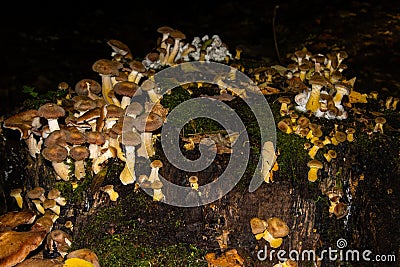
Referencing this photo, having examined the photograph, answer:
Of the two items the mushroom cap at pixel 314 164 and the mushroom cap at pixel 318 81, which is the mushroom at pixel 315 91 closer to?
the mushroom cap at pixel 318 81

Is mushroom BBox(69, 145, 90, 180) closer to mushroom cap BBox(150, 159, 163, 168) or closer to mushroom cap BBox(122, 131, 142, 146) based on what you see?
mushroom cap BBox(122, 131, 142, 146)

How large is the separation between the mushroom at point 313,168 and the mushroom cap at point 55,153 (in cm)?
207

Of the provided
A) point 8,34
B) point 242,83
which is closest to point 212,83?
point 242,83

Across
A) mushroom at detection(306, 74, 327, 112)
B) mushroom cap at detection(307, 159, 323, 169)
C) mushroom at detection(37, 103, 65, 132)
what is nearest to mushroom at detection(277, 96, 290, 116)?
mushroom at detection(306, 74, 327, 112)

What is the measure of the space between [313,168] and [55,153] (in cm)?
221

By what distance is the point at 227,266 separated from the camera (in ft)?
10.3

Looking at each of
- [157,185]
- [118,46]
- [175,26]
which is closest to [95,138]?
[157,185]

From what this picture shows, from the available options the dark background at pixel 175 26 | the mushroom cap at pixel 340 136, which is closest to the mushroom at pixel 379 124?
the mushroom cap at pixel 340 136

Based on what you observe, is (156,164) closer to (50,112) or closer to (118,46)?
(50,112)

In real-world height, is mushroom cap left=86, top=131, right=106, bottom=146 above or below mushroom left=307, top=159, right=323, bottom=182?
above

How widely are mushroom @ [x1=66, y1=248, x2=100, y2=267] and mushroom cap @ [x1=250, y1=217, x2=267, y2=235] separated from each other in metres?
1.21

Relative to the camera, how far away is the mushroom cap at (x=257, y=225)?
3233 mm

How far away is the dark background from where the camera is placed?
8.81 meters

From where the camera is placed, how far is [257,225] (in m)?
3.25
